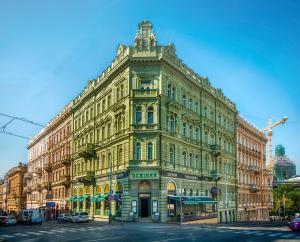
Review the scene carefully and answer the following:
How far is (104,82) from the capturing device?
5728 cm

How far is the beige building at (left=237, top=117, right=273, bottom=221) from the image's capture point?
2961 inches

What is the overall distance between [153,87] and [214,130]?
1806 centimetres

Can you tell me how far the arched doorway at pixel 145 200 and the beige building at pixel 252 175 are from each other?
30.4 m

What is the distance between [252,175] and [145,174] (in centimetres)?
4202

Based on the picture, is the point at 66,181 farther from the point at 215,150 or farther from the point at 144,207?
the point at 144,207

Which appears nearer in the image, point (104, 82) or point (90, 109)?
point (104, 82)

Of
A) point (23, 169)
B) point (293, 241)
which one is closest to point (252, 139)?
point (293, 241)

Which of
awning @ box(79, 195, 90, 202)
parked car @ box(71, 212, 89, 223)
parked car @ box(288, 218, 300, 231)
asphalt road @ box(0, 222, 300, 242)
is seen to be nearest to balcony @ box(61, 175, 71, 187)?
awning @ box(79, 195, 90, 202)

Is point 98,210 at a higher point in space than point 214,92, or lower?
lower

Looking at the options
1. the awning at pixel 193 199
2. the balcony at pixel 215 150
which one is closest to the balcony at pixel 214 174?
the balcony at pixel 215 150

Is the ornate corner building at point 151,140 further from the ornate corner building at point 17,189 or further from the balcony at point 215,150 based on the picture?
the ornate corner building at point 17,189

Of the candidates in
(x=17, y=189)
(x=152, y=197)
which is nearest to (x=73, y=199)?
(x=152, y=197)

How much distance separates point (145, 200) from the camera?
154ft

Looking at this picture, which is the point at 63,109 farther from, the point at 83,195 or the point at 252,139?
the point at 252,139
